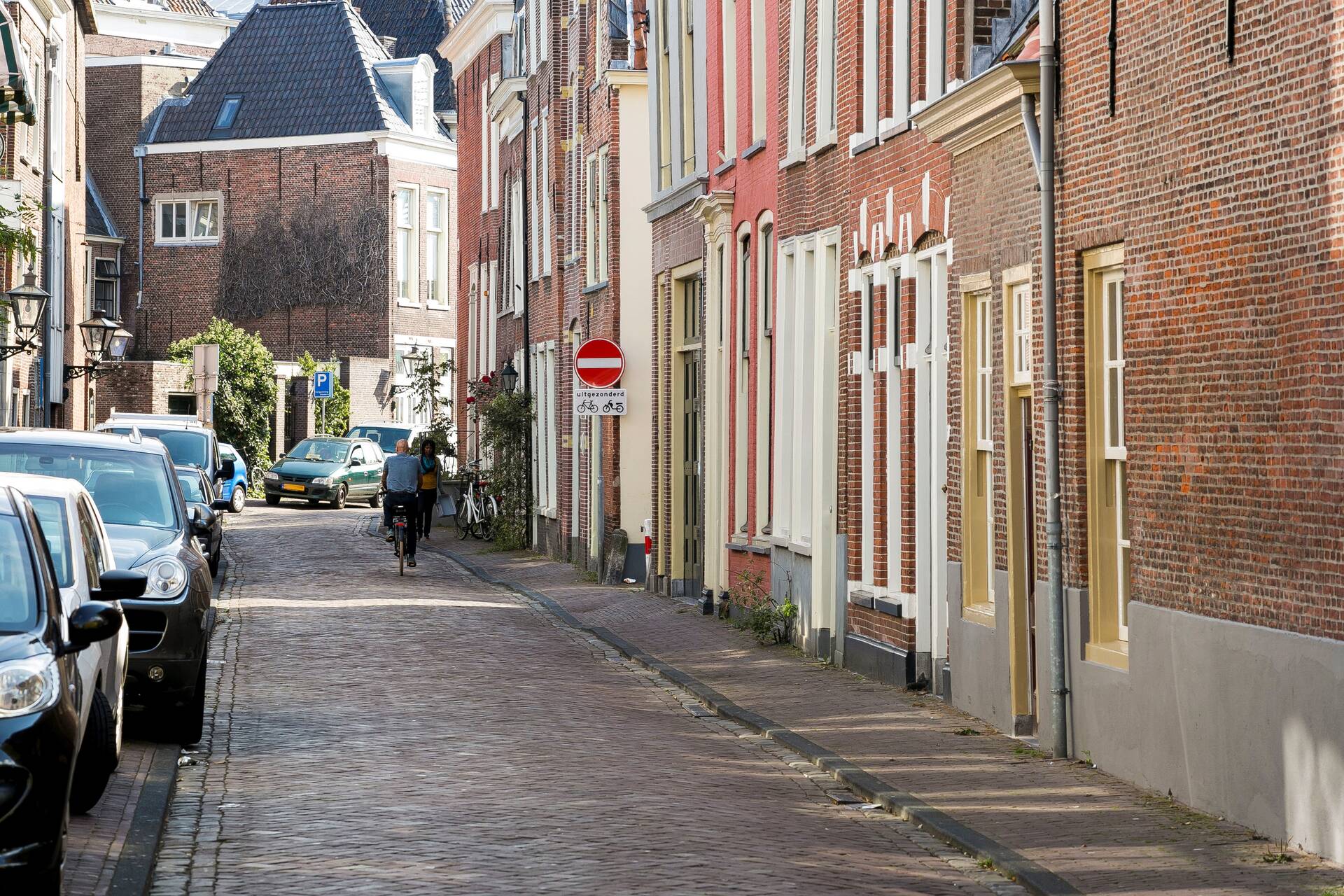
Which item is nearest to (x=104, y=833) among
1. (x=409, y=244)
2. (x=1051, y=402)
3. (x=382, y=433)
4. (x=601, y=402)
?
(x=1051, y=402)

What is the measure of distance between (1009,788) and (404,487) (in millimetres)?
17614

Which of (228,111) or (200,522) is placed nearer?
(200,522)

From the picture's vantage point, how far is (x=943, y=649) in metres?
14.1

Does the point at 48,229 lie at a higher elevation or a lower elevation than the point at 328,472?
higher

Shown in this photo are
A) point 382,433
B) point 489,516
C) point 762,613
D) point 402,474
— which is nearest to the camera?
point 762,613

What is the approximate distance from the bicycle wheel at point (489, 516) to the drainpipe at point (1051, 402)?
24236mm

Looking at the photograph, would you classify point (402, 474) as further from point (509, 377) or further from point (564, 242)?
point (509, 377)

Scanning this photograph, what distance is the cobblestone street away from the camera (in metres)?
7.93

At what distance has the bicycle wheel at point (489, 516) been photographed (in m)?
35.6

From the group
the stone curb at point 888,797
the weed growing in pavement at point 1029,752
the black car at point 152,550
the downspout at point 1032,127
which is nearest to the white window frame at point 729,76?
the stone curb at point 888,797

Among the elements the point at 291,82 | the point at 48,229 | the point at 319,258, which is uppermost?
the point at 291,82

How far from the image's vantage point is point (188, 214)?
61.6 metres

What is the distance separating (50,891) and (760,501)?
13.4 m

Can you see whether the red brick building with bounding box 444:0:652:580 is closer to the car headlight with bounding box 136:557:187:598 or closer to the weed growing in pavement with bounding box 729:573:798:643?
the weed growing in pavement with bounding box 729:573:798:643
